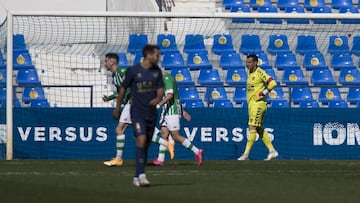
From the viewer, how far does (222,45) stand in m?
24.2

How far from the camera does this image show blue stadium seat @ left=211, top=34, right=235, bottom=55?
943 inches

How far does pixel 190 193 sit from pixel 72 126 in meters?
9.23

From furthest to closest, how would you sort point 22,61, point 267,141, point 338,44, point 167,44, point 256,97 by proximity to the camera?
point 338,44
point 167,44
point 22,61
point 267,141
point 256,97

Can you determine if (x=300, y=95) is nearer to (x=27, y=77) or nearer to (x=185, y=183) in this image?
(x=27, y=77)

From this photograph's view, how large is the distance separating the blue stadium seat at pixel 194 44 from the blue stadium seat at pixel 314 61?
254cm

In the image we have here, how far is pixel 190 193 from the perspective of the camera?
1095cm

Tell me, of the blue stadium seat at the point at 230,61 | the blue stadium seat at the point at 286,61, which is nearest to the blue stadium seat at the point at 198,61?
the blue stadium seat at the point at 230,61

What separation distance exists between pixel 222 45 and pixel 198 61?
0.96 meters

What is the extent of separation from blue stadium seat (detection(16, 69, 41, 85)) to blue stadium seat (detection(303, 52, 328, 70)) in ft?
21.7

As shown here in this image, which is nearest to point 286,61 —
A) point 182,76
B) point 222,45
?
point 222,45

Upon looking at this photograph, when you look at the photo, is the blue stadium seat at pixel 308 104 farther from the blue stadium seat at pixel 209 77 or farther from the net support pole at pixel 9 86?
the net support pole at pixel 9 86

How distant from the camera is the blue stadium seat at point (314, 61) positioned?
24.3m

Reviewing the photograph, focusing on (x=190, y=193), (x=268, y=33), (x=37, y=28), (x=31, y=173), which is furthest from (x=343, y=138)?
(x=190, y=193)

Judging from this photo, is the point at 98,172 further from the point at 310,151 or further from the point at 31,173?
the point at 310,151
